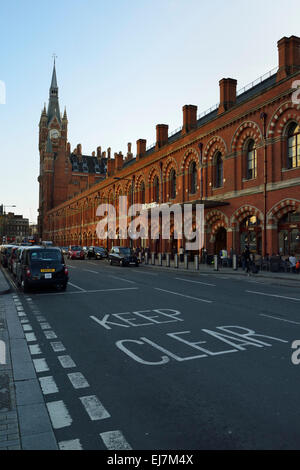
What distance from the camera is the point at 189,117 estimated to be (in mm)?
34375

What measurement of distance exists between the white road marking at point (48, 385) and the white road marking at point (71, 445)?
46.4 inches

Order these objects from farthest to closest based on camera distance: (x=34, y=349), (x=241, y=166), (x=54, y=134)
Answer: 1. (x=54, y=134)
2. (x=241, y=166)
3. (x=34, y=349)

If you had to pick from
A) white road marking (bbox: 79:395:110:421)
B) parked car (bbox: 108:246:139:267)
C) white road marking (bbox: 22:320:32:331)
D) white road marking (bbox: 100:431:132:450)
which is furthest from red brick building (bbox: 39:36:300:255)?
white road marking (bbox: 100:431:132:450)

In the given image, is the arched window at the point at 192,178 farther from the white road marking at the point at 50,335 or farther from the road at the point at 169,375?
the white road marking at the point at 50,335

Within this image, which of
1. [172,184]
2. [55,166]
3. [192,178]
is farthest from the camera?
[55,166]

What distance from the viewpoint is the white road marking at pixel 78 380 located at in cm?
435

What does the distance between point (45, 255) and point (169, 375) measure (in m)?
9.58

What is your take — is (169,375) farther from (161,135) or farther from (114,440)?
(161,135)

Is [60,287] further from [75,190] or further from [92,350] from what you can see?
[75,190]

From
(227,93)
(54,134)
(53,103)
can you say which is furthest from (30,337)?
(53,103)

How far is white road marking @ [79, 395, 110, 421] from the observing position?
3523mm
